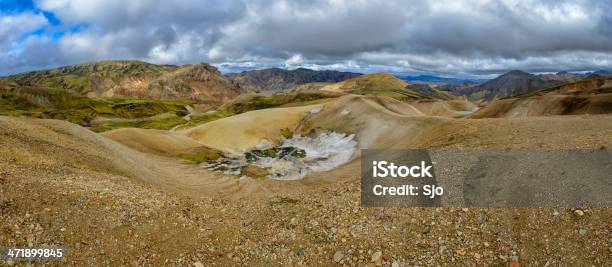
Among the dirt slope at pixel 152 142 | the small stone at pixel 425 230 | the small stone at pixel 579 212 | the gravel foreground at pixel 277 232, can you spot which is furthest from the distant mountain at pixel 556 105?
the dirt slope at pixel 152 142

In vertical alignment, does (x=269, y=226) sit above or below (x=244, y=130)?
above

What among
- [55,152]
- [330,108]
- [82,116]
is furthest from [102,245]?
[82,116]

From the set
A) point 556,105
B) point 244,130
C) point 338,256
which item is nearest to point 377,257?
point 338,256

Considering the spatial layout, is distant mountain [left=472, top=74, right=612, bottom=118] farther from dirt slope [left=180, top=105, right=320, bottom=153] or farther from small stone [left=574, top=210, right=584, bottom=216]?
small stone [left=574, top=210, right=584, bottom=216]

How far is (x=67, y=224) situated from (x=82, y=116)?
180 metres

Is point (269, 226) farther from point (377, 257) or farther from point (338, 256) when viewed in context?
point (377, 257)

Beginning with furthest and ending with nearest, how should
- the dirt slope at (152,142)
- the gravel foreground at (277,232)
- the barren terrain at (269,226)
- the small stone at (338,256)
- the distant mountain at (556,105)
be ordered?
the distant mountain at (556,105) → the dirt slope at (152,142) → the small stone at (338,256) → the barren terrain at (269,226) → the gravel foreground at (277,232)

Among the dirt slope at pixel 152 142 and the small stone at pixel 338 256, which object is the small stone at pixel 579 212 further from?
the dirt slope at pixel 152 142

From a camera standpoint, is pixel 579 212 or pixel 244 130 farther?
pixel 244 130

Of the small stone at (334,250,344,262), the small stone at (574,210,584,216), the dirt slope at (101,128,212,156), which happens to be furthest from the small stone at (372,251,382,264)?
the dirt slope at (101,128,212,156)

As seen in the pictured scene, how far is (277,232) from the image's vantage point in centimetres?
1727

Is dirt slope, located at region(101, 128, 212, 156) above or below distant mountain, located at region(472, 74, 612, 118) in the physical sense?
below

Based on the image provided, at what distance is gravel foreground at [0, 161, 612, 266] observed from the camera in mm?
13664

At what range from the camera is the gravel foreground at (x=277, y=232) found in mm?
13664
